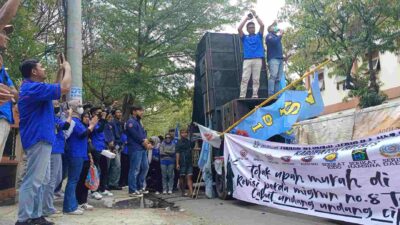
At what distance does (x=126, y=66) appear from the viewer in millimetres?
13656

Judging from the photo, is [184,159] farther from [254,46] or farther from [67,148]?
[67,148]

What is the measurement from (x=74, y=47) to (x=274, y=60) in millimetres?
4815

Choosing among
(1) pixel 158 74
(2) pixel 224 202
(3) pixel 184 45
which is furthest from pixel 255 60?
(1) pixel 158 74

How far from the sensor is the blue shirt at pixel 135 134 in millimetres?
8568

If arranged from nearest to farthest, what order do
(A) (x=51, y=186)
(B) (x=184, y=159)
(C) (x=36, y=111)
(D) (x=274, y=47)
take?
1. (C) (x=36, y=111)
2. (A) (x=51, y=186)
3. (D) (x=274, y=47)
4. (B) (x=184, y=159)

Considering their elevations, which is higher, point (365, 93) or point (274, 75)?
point (365, 93)

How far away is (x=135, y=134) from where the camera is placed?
8547 mm

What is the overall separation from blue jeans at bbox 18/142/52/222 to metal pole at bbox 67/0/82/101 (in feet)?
7.46

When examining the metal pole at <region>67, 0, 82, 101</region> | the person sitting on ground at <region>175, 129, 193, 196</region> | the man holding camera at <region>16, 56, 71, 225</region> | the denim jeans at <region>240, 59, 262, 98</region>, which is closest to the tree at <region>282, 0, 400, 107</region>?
the denim jeans at <region>240, 59, 262, 98</region>

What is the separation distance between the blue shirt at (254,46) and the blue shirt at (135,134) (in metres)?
3.02

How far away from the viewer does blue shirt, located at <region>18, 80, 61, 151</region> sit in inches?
171

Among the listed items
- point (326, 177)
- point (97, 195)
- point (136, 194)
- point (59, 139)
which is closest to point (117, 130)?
point (136, 194)

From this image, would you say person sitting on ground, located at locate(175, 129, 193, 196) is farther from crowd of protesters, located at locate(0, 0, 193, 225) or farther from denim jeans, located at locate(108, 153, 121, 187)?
denim jeans, located at locate(108, 153, 121, 187)

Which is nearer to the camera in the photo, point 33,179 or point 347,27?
point 33,179
